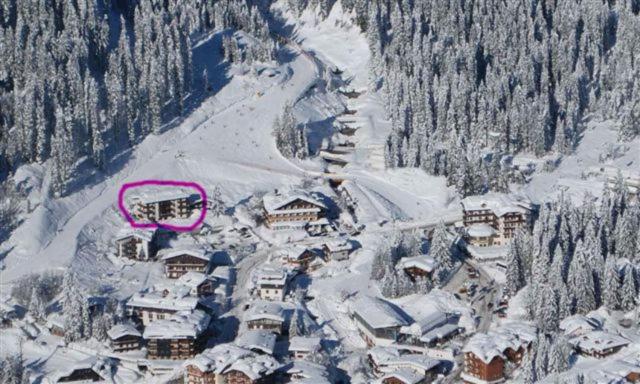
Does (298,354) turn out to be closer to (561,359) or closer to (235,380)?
(235,380)

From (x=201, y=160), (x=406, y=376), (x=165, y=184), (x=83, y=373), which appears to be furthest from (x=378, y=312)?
(x=201, y=160)

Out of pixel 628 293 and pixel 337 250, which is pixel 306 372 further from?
pixel 628 293

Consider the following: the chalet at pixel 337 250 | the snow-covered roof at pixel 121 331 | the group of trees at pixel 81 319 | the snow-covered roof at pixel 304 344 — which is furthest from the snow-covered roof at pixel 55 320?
the chalet at pixel 337 250

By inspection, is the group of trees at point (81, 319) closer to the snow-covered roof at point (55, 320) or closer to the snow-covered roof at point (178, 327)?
the snow-covered roof at point (55, 320)

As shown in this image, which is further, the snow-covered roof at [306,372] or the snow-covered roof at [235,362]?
the snow-covered roof at [235,362]

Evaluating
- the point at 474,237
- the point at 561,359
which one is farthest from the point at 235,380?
the point at 474,237

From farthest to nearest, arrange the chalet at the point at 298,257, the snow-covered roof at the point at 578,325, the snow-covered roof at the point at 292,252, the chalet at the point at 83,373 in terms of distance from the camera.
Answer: the chalet at the point at 298,257 → the snow-covered roof at the point at 292,252 → the chalet at the point at 83,373 → the snow-covered roof at the point at 578,325
